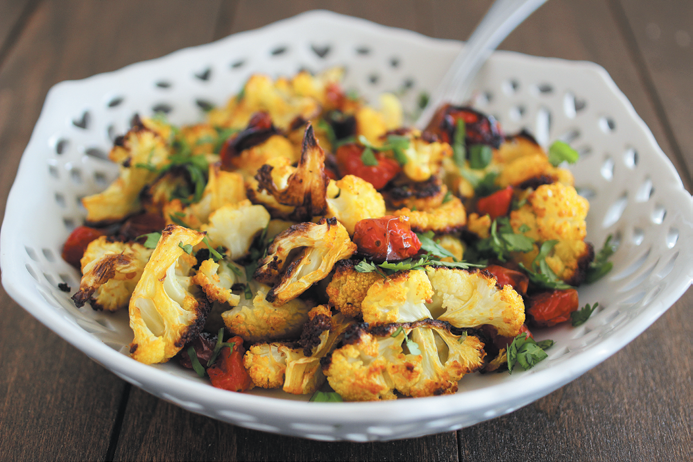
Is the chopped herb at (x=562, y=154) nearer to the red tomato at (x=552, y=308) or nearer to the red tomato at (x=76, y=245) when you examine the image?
the red tomato at (x=552, y=308)

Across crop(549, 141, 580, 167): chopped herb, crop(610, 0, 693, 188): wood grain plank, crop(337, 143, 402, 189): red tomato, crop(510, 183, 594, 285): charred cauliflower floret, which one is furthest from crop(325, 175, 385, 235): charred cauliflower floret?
crop(610, 0, 693, 188): wood grain plank

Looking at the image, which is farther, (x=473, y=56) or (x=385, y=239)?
(x=473, y=56)

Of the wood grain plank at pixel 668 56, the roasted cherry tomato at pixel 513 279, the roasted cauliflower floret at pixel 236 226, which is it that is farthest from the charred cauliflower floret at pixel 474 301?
the wood grain plank at pixel 668 56

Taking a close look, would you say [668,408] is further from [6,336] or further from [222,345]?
[6,336]

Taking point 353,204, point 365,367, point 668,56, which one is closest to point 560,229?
point 353,204

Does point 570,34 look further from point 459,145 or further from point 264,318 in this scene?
point 264,318

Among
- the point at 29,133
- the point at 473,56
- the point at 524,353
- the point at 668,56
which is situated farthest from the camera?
the point at 668,56
